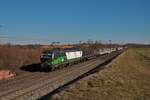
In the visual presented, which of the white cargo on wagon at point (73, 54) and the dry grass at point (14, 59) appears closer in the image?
the dry grass at point (14, 59)

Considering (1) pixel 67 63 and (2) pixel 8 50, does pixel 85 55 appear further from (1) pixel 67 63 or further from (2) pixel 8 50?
(2) pixel 8 50

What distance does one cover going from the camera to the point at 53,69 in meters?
39.8

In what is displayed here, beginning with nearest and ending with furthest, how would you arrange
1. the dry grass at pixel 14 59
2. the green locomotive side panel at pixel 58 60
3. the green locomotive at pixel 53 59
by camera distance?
the dry grass at pixel 14 59
the green locomotive at pixel 53 59
the green locomotive side panel at pixel 58 60

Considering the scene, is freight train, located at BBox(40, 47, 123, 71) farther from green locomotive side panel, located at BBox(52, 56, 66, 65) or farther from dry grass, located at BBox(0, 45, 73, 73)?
dry grass, located at BBox(0, 45, 73, 73)

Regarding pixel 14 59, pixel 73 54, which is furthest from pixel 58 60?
pixel 73 54

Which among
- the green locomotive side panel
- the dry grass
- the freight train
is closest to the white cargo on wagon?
the freight train

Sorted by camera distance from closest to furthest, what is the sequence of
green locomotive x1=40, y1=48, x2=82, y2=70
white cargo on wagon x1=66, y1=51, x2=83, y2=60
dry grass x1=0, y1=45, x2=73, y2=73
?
1. dry grass x1=0, y1=45, x2=73, y2=73
2. green locomotive x1=40, y1=48, x2=82, y2=70
3. white cargo on wagon x1=66, y1=51, x2=83, y2=60

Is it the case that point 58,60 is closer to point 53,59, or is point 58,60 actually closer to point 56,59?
point 56,59

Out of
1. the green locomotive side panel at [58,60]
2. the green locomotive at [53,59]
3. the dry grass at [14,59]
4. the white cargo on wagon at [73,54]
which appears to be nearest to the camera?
the dry grass at [14,59]

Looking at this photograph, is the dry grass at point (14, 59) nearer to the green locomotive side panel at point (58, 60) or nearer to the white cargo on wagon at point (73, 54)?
the green locomotive side panel at point (58, 60)

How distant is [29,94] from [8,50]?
958 inches

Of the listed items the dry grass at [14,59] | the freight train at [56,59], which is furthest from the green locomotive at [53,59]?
the dry grass at [14,59]

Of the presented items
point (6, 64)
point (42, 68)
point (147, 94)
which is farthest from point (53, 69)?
point (147, 94)

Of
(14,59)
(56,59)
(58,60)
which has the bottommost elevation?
(58,60)
